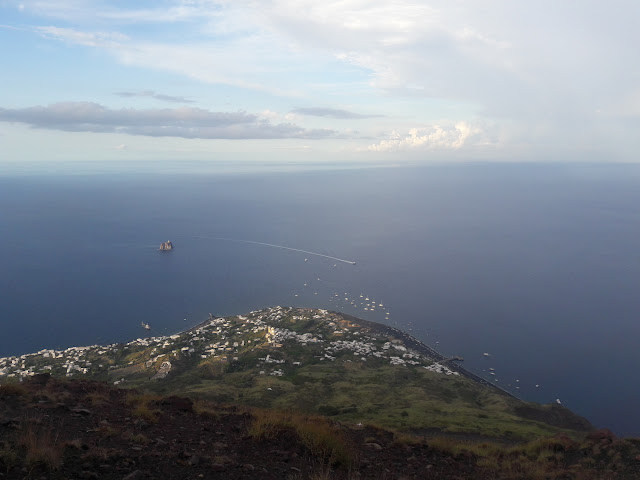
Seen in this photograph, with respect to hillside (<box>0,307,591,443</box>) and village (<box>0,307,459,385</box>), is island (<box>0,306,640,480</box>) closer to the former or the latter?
hillside (<box>0,307,591,443</box>)

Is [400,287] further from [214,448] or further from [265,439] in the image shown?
[214,448]

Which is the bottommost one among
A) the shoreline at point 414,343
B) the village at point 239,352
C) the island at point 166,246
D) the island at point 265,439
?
the shoreline at point 414,343

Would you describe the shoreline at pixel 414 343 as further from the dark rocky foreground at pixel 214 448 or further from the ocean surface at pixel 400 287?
the dark rocky foreground at pixel 214 448

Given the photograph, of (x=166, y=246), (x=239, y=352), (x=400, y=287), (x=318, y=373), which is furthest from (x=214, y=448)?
(x=166, y=246)

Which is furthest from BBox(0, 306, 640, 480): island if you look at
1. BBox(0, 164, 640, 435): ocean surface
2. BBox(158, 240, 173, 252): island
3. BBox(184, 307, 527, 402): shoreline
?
BBox(158, 240, 173, 252): island

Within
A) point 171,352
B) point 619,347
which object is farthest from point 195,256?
point 619,347

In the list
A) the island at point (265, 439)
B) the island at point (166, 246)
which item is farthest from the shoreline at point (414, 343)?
the island at point (166, 246)

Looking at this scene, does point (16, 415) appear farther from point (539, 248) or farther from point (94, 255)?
point (539, 248)
